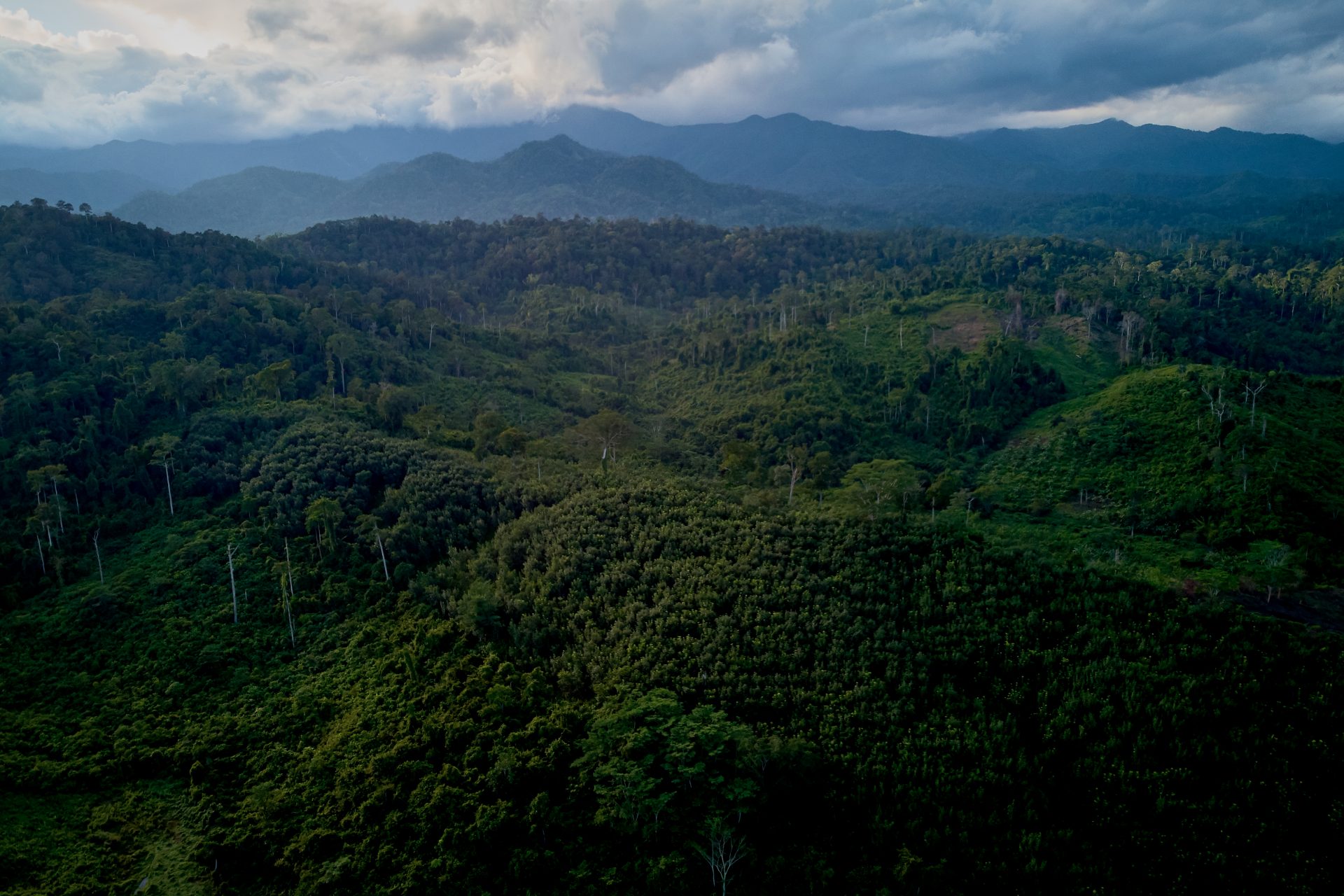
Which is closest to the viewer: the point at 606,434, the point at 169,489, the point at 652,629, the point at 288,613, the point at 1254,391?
the point at 652,629

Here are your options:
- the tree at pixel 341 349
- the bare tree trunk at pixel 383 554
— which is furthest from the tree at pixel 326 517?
the tree at pixel 341 349

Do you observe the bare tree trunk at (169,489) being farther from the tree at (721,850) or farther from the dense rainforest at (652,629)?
the tree at (721,850)

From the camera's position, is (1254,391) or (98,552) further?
(1254,391)

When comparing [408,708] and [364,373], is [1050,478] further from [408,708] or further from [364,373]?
[364,373]

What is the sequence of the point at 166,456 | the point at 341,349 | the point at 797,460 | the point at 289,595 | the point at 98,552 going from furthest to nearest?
the point at 341,349
the point at 797,460
the point at 166,456
the point at 98,552
the point at 289,595

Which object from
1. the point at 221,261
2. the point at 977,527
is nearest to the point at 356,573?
the point at 977,527

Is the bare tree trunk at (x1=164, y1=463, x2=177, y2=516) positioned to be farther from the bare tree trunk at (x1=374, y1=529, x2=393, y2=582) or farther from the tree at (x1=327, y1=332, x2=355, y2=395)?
the tree at (x1=327, y1=332, x2=355, y2=395)

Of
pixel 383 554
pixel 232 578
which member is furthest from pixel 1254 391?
pixel 232 578

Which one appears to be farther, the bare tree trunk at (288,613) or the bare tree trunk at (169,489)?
the bare tree trunk at (169,489)

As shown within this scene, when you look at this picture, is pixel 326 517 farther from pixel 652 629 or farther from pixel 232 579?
pixel 652 629
